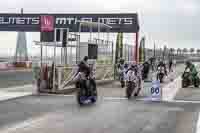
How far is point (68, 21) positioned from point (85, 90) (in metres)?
22.3

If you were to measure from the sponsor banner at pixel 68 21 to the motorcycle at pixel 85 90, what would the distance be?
15939mm

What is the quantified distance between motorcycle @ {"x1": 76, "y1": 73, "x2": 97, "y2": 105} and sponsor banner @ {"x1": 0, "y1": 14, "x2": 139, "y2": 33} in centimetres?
1594

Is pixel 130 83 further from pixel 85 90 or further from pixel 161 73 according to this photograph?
pixel 161 73

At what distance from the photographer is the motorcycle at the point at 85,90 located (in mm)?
14031

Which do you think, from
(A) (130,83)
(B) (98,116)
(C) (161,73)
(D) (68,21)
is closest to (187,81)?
(C) (161,73)

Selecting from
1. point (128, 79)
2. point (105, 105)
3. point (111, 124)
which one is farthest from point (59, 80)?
point (111, 124)

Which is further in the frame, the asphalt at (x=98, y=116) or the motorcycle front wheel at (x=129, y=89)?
the motorcycle front wheel at (x=129, y=89)

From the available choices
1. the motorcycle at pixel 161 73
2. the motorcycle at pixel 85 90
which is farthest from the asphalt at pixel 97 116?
the motorcycle at pixel 161 73

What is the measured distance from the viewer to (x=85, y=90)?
46.8 ft

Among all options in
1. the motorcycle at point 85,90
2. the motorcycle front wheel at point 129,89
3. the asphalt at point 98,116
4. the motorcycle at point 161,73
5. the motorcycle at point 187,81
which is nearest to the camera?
the asphalt at point 98,116

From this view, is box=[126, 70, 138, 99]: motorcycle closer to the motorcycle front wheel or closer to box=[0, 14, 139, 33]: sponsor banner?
the motorcycle front wheel

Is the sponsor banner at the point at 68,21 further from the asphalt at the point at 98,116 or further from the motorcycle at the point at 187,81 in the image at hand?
the asphalt at the point at 98,116

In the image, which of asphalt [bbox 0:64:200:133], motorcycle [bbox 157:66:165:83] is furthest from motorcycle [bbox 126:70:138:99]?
motorcycle [bbox 157:66:165:83]

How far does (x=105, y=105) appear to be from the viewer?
1423 cm
